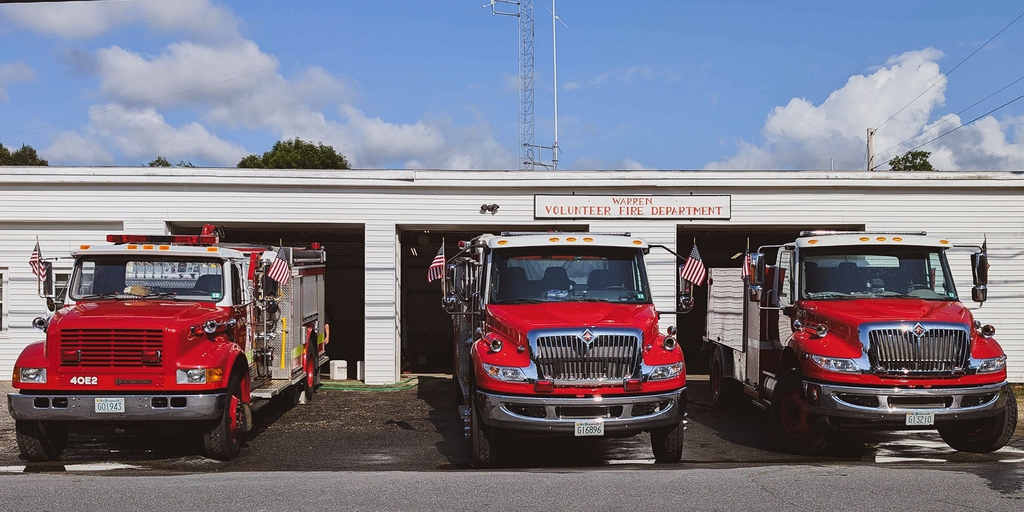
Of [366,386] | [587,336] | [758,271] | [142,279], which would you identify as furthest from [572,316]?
[366,386]

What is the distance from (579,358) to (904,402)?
11.7 feet

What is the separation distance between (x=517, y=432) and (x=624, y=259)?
2.53 metres

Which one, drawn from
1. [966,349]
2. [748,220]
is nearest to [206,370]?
[966,349]

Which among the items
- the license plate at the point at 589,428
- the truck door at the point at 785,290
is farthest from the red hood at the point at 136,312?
the truck door at the point at 785,290

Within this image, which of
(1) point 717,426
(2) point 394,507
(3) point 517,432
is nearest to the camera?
(2) point 394,507

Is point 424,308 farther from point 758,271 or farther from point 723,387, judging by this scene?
point 758,271

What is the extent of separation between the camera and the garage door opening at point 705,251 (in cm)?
2127

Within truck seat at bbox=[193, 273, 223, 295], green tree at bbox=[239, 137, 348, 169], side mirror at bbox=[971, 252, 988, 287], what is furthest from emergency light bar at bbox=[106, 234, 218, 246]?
green tree at bbox=[239, 137, 348, 169]

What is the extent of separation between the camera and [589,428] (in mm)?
9141

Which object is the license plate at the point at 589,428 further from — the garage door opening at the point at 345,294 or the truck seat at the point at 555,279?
the garage door opening at the point at 345,294

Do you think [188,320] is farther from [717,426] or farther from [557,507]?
[717,426]

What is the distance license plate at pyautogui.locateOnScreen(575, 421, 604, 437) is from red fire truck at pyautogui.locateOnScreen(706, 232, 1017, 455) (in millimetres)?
2629

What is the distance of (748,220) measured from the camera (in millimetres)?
18531

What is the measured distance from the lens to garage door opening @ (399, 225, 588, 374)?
22141mm
